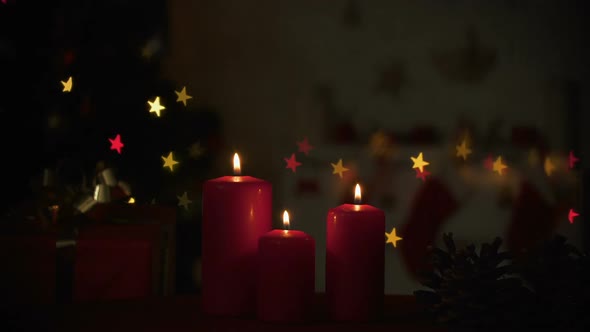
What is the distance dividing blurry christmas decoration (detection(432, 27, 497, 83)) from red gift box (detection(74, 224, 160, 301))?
100 cm

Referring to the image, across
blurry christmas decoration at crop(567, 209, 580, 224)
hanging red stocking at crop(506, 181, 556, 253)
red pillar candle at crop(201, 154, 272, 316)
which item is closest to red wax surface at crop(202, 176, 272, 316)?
red pillar candle at crop(201, 154, 272, 316)

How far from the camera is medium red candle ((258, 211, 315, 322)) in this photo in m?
0.75

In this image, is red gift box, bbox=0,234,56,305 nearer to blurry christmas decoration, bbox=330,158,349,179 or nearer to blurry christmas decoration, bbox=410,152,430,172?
blurry christmas decoration, bbox=330,158,349,179

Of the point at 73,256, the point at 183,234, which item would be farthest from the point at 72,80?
the point at 183,234

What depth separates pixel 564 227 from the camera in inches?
79.8

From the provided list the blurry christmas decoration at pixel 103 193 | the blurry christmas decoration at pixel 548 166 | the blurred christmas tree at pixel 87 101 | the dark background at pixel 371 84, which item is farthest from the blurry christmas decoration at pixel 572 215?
the blurry christmas decoration at pixel 103 193

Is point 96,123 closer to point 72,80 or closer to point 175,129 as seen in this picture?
point 72,80

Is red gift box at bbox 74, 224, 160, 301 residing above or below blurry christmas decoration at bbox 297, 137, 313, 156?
below

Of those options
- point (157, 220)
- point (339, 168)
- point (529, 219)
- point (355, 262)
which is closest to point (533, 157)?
point (529, 219)

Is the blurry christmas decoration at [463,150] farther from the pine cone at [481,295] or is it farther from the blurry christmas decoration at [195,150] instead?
the pine cone at [481,295]

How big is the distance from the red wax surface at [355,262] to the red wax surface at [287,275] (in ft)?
0.11

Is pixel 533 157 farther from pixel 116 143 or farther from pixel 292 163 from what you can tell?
pixel 116 143

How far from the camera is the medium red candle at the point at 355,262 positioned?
768mm

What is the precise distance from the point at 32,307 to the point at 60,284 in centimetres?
73
